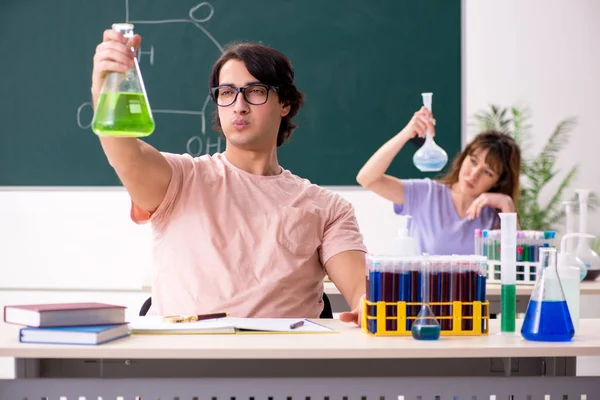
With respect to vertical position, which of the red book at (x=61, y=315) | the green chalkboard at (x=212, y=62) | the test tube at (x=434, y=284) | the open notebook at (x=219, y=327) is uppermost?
the green chalkboard at (x=212, y=62)

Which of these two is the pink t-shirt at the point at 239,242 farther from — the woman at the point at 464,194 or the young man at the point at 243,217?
the woman at the point at 464,194

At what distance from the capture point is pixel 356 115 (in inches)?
188

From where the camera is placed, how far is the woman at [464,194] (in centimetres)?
375

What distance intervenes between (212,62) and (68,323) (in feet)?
11.2

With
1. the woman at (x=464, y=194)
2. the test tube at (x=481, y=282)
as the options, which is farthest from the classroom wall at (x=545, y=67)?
the test tube at (x=481, y=282)

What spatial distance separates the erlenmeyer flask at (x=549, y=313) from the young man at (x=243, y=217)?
1.98 ft

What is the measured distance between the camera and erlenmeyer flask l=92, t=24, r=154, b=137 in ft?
5.10

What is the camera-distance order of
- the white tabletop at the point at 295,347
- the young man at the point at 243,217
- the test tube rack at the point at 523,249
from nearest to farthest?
1. the white tabletop at the point at 295,347
2. the young man at the point at 243,217
3. the test tube rack at the point at 523,249

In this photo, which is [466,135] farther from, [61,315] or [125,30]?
[61,315]

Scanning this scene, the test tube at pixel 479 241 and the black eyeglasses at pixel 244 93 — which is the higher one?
the black eyeglasses at pixel 244 93

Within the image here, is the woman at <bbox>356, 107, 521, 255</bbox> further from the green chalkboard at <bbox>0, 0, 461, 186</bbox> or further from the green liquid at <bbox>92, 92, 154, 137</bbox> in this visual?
the green liquid at <bbox>92, 92, 154, 137</bbox>

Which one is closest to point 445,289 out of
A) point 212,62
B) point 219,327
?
point 219,327

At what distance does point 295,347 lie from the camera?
1479mm

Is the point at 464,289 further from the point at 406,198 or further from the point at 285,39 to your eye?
the point at 285,39
